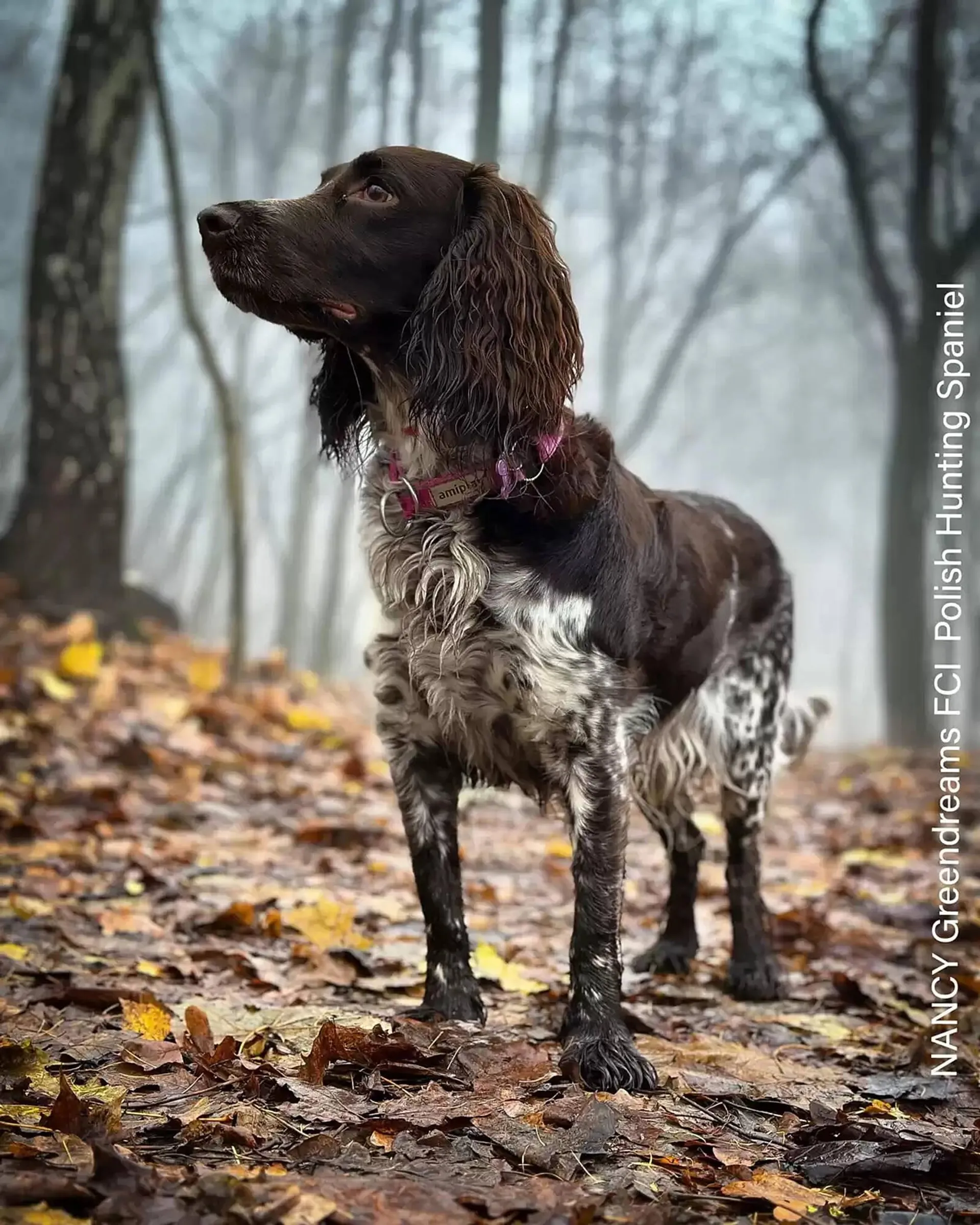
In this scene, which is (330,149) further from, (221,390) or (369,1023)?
(369,1023)

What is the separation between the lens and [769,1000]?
4227mm

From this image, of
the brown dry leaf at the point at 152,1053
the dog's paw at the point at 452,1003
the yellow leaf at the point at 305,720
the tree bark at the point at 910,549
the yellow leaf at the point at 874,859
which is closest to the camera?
the brown dry leaf at the point at 152,1053

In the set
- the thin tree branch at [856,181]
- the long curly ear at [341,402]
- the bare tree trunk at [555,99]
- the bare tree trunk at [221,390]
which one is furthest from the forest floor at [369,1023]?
the bare tree trunk at [555,99]

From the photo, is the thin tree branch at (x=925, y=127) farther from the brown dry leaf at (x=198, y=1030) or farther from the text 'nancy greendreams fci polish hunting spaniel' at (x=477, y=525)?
the brown dry leaf at (x=198, y=1030)

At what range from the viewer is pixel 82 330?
343 inches

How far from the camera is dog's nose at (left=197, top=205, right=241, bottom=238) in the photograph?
3254mm

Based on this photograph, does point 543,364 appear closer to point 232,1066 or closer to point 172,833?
point 232,1066

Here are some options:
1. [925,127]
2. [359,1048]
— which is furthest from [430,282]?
[925,127]

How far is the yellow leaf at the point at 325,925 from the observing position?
13.7ft

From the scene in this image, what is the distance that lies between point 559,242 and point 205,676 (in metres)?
13.9

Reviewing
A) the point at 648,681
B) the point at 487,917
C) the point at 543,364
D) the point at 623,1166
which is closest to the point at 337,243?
the point at 543,364

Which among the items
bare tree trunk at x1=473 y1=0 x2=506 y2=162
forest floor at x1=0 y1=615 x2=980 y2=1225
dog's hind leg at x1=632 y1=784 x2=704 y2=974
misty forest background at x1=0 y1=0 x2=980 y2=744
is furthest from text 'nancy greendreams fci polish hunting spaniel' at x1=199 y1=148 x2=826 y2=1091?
bare tree trunk at x1=473 y1=0 x2=506 y2=162

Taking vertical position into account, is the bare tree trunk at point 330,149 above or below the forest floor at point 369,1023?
above

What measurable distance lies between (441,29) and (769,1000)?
15717mm
